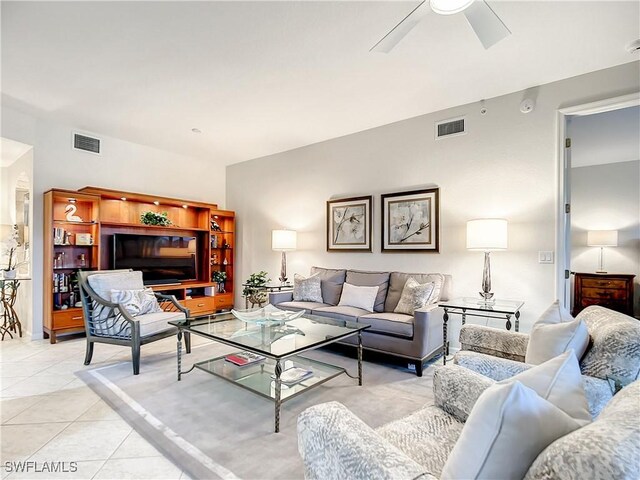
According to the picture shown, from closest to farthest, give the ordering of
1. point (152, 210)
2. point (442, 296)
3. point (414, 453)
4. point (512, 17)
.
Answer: point (414, 453) → point (512, 17) → point (442, 296) → point (152, 210)

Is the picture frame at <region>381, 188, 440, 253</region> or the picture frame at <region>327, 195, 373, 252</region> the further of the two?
the picture frame at <region>327, 195, 373, 252</region>

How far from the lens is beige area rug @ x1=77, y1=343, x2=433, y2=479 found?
187cm

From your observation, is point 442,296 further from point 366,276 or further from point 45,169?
point 45,169

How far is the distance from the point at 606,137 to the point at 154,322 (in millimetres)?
5966

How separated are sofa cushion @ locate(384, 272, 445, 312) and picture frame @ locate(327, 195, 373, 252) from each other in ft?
2.17

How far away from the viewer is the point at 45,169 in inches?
173

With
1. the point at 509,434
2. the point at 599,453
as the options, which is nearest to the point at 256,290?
the point at 509,434

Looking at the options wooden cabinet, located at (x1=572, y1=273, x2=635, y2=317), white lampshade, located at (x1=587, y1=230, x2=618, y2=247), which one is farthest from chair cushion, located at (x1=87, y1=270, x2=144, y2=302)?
A: white lampshade, located at (x1=587, y1=230, x2=618, y2=247)

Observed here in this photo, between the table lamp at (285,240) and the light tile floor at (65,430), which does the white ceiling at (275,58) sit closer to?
the table lamp at (285,240)

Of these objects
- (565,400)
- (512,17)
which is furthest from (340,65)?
(565,400)

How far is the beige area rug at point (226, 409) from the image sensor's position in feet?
6.14

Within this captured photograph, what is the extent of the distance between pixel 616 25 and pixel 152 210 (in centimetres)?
585

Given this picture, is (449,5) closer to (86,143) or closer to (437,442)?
(437,442)

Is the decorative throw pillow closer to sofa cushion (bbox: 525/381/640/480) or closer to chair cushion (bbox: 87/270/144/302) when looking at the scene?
sofa cushion (bbox: 525/381/640/480)
